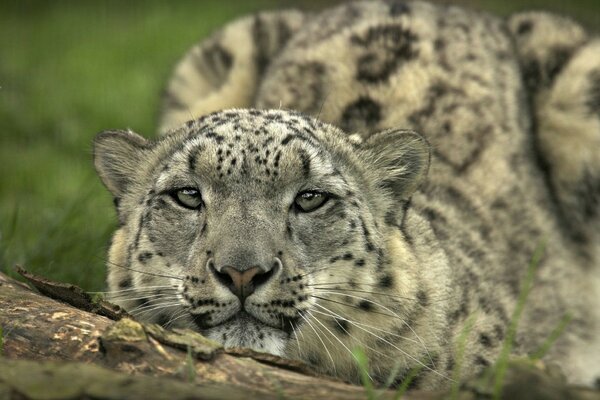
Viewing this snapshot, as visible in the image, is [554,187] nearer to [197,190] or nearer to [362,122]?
[362,122]

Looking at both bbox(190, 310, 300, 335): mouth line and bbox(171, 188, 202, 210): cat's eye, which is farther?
bbox(171, 188, 202, 210): cat's eye

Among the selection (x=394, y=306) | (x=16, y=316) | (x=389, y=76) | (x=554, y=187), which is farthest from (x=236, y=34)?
(x=16, y=316)

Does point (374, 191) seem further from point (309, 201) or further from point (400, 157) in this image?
point (309, 201)

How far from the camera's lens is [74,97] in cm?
1387

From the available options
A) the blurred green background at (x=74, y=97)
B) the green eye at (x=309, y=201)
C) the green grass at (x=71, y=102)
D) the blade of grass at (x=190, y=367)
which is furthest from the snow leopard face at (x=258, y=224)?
the green grass at (x=71, y=102)

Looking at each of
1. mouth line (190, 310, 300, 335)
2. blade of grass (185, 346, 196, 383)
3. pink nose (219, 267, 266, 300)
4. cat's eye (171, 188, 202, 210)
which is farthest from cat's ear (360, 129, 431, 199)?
blade of grass (185, 346, 196, 383)

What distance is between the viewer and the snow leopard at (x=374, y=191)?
17.2 feet

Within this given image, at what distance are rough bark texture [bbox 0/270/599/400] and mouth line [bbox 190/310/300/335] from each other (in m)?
0.41

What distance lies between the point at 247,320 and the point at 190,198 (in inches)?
38.3

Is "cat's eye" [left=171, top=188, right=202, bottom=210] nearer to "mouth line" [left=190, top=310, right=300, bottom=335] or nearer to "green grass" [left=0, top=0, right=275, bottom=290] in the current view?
"mouth line" [left=190, top=310, right=300, bottom=335]

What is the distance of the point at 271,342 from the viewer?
4.94 meters

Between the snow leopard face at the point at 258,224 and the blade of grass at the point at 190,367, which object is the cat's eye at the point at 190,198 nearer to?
the snow leopard face at the point at 258,224

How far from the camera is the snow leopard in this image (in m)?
5.23

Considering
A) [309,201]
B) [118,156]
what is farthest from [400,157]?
[118,156]
